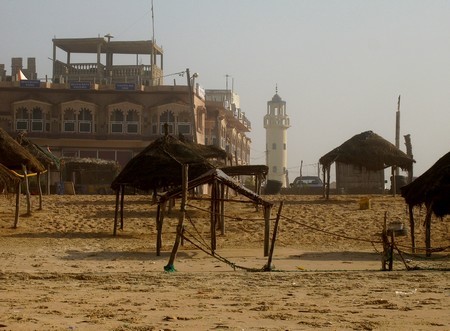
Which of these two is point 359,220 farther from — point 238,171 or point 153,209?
point 153,209

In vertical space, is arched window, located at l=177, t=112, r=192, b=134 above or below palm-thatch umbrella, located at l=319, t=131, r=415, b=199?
above

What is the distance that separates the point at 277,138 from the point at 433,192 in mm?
75956

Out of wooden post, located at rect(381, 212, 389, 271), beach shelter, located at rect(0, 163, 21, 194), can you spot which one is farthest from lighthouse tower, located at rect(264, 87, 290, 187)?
wooden post, located at rect(381, 212, 389, 271)

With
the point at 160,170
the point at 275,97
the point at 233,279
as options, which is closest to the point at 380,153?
the point at 160,170

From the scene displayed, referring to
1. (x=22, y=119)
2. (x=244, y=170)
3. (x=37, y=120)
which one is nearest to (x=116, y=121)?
(x=37, y=120)

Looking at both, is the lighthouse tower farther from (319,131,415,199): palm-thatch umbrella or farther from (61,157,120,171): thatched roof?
(319,131,415,199): palm-thatch umbrella

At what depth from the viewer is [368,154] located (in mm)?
35875

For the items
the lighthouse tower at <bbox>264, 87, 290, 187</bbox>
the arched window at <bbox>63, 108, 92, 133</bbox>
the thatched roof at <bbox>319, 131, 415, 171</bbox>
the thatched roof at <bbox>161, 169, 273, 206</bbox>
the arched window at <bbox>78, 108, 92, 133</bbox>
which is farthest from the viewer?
the lighthouse tower at <bbox>264, 87, 290, 187</bbox>

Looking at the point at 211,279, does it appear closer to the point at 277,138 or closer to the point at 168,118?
the point at 168,118

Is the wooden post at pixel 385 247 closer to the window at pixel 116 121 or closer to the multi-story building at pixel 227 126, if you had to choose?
the multi-story building at pixel 227 126

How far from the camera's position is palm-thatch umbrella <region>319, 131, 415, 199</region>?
1411 inches

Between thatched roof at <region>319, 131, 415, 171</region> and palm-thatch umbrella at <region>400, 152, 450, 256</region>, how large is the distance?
1435cm

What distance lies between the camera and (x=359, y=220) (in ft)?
92.2

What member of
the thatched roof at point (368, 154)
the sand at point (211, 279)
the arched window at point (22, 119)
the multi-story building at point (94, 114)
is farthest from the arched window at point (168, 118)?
the sand at point (211, 279)
